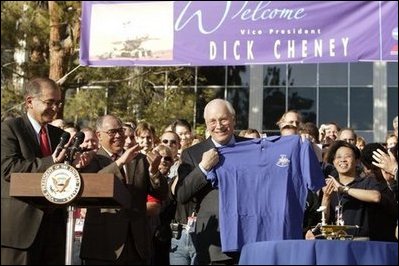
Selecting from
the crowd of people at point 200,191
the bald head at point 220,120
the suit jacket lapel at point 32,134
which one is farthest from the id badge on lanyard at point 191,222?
the suit jacket lapel at point 32,134

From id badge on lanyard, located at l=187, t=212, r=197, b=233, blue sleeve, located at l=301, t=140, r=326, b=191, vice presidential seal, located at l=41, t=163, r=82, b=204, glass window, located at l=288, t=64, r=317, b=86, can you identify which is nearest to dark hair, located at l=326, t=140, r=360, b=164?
blue sleeve, located at l=301, t=140, r=326, b=191

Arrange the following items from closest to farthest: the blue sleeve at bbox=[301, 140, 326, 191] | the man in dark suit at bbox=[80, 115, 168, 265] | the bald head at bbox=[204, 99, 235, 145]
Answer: the man in dark suit at bbox=[80, 115, 168, 265], the blue sleeve at bbox=[301, 140, 326, 191], the bald head at bbox=[204, 99, 235, 145]

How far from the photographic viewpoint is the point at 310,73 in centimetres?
3036

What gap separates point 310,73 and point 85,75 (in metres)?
12.6

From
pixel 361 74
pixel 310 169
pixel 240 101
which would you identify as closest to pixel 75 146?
pixel 310 169

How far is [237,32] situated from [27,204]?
280 centimetres

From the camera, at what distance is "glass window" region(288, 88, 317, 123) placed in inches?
1185

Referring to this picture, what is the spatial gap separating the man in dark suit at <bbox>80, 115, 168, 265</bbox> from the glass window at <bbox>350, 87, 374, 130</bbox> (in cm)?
2281

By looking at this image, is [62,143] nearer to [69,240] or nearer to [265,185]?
[69,240]

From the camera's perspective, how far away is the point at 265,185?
7617 mm

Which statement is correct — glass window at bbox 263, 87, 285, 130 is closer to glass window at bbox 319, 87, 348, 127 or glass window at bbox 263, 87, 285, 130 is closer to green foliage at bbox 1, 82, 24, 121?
glass window at bbox 319, 87, 348, 127

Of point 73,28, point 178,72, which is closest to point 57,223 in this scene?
point 73,28

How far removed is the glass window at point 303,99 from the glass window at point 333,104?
32cm

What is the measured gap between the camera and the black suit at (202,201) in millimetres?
7383
